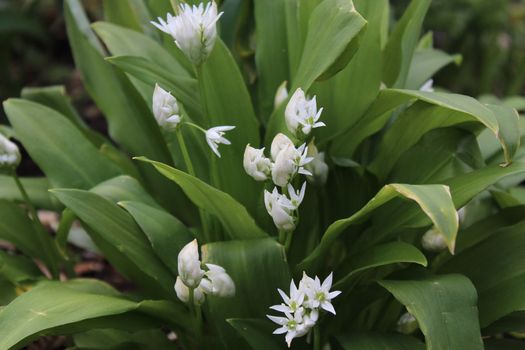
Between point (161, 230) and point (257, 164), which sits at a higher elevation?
point (257, 164)

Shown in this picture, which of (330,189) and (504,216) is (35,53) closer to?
(330,189)

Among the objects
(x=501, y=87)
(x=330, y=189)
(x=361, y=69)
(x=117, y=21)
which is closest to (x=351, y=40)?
(x=361, y=69)

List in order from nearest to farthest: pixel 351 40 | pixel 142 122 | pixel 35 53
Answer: pixel 351 40 → pixel 142 122 → pixel 35 53

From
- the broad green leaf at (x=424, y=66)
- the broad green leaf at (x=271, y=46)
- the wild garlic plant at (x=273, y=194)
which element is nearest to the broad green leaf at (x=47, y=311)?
the wild garlic plant at (x=273, y=194)

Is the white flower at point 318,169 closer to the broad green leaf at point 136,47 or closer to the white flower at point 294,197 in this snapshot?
the white flower at point 294,197

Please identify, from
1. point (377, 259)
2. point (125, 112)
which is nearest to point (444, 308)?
point (377, 259)

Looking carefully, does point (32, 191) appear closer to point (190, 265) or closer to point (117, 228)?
point (117, 228)
